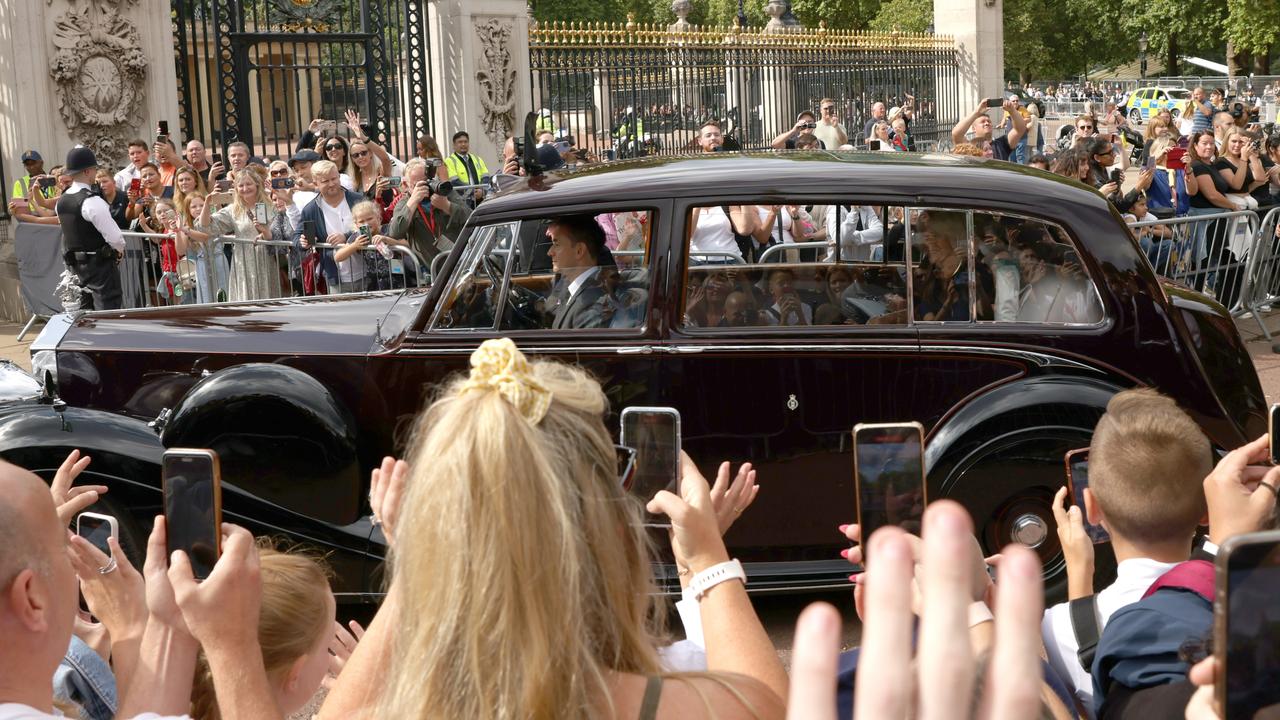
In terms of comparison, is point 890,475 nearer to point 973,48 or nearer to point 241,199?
point 241,199

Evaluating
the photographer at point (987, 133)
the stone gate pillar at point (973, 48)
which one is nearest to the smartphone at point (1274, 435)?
the photographer at point (987, 133)

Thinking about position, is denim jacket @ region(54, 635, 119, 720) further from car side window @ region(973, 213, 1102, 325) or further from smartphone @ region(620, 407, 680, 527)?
car side window @ region(973, 213, 1102, 325)

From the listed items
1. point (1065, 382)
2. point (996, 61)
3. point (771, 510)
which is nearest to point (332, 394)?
point (771, 510)

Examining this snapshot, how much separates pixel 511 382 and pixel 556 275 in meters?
3.64

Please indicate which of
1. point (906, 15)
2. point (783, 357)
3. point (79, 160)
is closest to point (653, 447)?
point (783, 357)

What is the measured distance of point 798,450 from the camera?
5.27 metres

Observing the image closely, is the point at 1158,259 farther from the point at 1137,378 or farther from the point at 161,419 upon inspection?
the point at 161,419

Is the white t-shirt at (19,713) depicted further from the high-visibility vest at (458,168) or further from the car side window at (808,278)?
the high-visibility vest at (458,168)

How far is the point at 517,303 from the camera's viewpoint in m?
5.45

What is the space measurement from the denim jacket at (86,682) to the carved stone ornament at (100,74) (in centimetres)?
1374

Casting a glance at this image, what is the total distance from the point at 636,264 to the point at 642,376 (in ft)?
1.48

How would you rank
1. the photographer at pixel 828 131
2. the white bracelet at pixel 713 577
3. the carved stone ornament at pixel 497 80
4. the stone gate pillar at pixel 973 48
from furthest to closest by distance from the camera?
1. the stone gate pillar at pixel 973 48
2. the carved stone ornament at pixel 497 80
3. the photographer at pixel 828 131
4. the white bracelet at pixel 713 577

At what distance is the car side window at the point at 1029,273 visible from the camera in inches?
206

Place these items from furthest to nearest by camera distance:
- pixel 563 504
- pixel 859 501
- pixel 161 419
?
pixel 161 419 → pixel 859 501 → pixel 563 504
